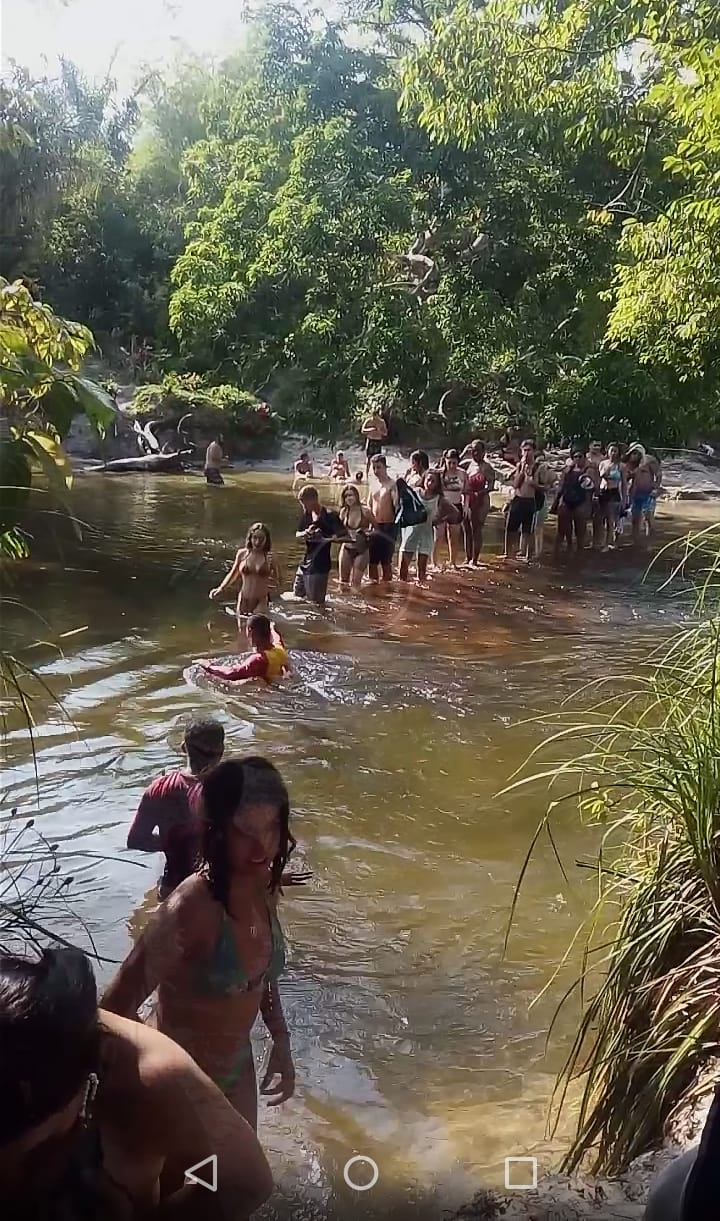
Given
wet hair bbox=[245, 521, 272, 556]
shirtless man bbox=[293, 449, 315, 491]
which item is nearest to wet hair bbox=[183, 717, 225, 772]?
wet hair bbox=[245, 521, 272, 556]

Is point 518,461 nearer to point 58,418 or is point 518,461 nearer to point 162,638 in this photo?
point 162,638

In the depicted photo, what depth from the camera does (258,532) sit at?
1515mm

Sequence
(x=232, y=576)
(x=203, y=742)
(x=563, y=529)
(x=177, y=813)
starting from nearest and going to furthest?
(x=177, y=813) → (x=203, y=742) → (x=232, y=576) → (x=563, y=529)

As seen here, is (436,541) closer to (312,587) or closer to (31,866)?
(312,587)

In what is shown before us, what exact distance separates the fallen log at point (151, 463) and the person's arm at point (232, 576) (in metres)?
0.15

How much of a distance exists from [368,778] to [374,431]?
520mm

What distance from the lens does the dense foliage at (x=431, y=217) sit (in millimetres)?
1352

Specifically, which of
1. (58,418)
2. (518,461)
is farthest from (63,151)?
(518,461)

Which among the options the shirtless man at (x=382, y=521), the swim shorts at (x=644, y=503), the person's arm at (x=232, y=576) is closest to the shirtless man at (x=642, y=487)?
the swim shorts at (x=644, y=503)

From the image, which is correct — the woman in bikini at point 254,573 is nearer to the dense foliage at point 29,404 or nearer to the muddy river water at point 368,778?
the muddy river water at point 368,778

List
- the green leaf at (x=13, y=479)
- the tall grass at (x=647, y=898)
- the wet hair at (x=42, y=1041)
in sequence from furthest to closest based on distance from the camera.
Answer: the tall grass at (x=647, y=898)
the green leaf at (x=13, y=479)
the wet hair at (x=42, y=1041)

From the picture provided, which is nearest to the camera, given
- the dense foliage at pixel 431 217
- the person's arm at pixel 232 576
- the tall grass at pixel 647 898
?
the tall grass at pixel 647 898

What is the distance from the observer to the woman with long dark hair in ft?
3.22

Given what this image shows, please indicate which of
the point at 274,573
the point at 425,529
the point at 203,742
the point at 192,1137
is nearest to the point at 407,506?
the point at 425,529
